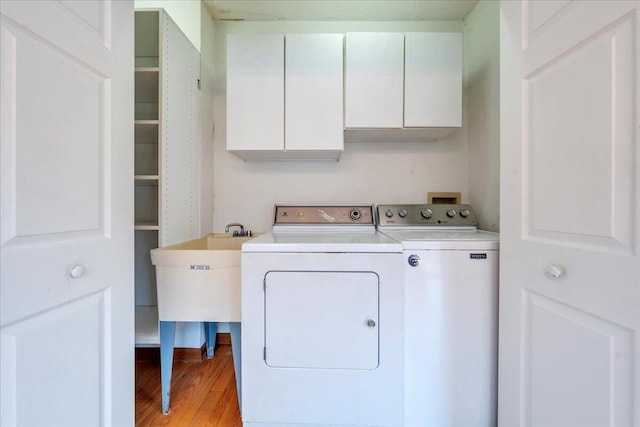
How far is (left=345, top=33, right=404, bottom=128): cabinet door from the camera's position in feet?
6.04

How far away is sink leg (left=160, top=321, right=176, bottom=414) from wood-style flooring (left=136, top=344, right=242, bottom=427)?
0.10m

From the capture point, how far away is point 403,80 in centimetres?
185

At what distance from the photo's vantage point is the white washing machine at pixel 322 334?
1286 mm

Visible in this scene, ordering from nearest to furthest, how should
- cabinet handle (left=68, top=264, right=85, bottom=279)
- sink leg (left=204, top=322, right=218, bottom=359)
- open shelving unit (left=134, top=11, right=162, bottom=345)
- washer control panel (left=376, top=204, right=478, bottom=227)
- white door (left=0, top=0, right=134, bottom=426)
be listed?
white door (left=0, top=0, right=134, bottom=426) < cabinet handle (left=68, top=264, right=85, bottom=279) < open shelving unit (left=134, top=11, right=162, bottom=345) < washer control panel (left=376, top=204, right=478, bottom=227) < sink leg (left=204, top=322, right=218, bottom=359)

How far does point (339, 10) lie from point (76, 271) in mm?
2316

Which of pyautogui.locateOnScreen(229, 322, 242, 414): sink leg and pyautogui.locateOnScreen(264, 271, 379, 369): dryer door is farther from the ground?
pyautogui.locateOnScreen(264, 271, 379, 369): dryer door

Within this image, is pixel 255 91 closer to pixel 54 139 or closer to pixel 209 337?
pixel 54 139

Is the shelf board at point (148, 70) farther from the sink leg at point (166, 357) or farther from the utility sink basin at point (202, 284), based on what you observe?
the sink leg at point (166, 357)

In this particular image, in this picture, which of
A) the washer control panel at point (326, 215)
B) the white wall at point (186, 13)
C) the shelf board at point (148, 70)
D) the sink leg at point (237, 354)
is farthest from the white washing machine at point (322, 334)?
the white wall at point (186, 13)
